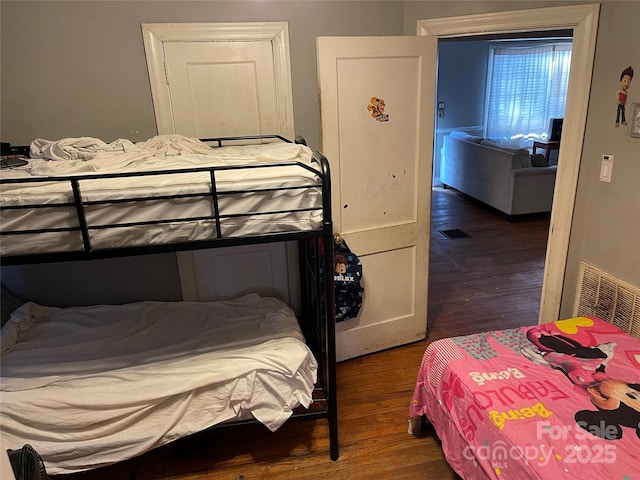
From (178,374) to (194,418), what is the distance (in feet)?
0.67

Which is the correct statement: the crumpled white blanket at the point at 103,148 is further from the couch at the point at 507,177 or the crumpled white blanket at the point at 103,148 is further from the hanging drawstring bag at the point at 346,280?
the couch at the point at 507,177

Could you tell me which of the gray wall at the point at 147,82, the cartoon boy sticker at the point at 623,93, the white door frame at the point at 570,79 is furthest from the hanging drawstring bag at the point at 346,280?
the cartoon boy sticker at the point at 623,93

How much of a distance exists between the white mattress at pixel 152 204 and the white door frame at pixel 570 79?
1563 mm

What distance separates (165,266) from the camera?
274cm

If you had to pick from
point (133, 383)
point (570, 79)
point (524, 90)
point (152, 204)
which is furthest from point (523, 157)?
point (133, 383)

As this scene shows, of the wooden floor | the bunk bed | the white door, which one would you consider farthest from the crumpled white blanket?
the wooden floor

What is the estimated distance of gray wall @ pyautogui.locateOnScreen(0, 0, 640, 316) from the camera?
7.32ft

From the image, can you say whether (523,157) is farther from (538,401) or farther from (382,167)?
(538,401)

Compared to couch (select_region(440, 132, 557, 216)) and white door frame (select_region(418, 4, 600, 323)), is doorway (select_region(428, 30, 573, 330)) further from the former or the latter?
white door frame (select_region(418, 4, 600, 323))

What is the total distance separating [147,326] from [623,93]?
2.73 m

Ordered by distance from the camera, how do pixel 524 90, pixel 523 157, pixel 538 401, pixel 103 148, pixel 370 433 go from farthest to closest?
pixel 524 90
pixel 523 157
pixel 370 433
pixel 103 148
pixel 538 401

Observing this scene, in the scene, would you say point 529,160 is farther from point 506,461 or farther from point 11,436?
point 11,436

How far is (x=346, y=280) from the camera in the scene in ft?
8.59

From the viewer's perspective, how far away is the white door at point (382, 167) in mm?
2449
